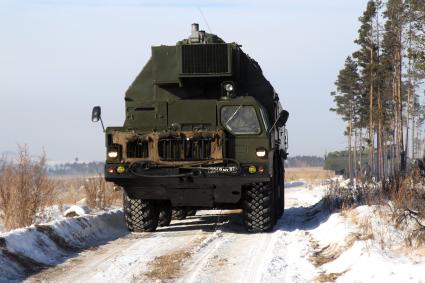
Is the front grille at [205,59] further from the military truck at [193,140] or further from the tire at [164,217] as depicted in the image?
the tire at [164,217]

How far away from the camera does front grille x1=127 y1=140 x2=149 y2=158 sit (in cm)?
1241

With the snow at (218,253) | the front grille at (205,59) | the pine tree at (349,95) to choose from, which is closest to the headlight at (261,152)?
the snow at (218,253)

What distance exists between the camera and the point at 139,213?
13.3 m

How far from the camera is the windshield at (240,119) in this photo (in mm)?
12609

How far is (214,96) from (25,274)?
6.69m

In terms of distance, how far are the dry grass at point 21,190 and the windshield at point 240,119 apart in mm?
4346

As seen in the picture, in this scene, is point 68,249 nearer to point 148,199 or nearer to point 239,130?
point 148,199

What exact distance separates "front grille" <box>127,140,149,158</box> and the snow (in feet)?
5.09

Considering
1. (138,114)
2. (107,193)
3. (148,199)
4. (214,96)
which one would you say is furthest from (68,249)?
(107,193)

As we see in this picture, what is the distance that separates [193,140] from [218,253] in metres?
2.62

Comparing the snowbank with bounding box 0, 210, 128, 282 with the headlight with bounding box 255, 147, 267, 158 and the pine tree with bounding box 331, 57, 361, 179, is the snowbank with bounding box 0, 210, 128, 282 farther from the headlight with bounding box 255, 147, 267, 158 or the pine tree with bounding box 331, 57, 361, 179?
the pine tree with bounding box 331, 57, 361, 179

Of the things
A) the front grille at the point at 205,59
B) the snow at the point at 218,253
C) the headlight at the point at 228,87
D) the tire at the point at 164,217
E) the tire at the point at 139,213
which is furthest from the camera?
the tire at the point at 164,217

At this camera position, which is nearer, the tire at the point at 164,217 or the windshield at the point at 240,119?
the windshield at the point at 240,119

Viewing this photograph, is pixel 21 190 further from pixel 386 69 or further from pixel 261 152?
pixel 386 69
